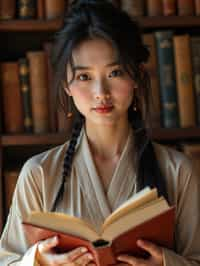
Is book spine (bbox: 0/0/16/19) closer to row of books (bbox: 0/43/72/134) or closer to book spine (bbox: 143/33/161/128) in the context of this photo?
row of books (bbox: 0/43/72/134)

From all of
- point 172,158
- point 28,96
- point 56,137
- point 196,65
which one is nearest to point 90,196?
point 172,158

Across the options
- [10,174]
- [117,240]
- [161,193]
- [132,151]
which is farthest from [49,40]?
[117,240]

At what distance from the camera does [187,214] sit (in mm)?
1257

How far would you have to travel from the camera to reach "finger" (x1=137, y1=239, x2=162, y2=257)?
3.53 ft

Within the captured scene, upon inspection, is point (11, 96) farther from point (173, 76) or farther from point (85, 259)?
point (85, 259)

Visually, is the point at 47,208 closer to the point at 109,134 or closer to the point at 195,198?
the point at 109,134

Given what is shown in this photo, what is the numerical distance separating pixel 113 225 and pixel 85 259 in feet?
0.34

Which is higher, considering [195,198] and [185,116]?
[185,116]

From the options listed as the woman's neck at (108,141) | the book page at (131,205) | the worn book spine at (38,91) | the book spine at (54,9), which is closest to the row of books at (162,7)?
the book spine at (54,9)

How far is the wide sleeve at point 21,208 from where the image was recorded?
126 centimetres

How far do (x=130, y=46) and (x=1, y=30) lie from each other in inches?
18.0

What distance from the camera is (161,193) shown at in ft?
4.13

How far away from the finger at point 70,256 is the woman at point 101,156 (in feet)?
0.24

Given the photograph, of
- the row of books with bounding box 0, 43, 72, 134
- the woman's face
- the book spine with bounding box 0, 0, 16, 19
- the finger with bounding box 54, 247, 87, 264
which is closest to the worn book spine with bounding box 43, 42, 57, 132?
the row of books with bounding box 0, 43, 72, 134
